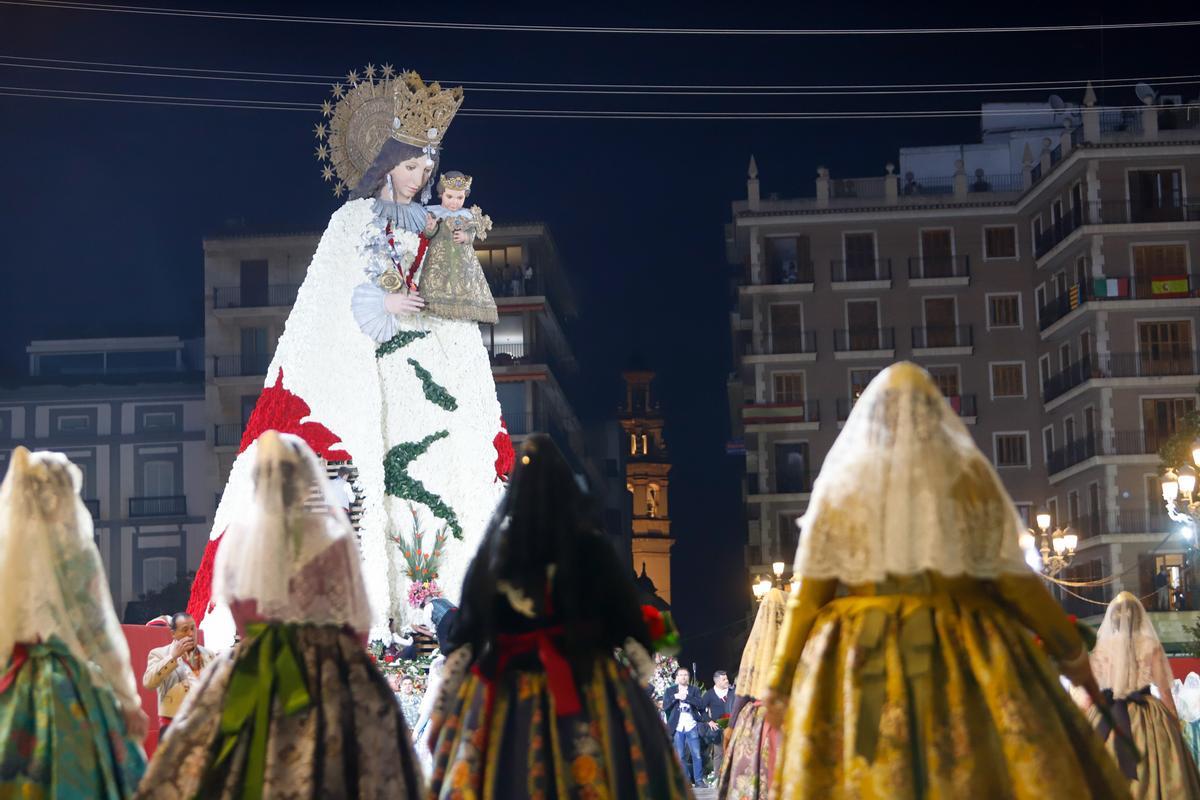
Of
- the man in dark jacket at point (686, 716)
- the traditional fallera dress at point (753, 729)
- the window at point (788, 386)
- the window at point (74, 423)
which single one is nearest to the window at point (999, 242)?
the window at point (788, 386)

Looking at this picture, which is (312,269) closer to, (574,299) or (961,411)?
(961,411)

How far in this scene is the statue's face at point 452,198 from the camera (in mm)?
17000

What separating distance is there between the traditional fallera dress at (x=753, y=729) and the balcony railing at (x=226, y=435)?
38198mm

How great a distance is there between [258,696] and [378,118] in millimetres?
11380

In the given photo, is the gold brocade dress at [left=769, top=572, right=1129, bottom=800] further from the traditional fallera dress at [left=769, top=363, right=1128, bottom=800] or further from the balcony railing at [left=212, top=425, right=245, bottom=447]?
the balcony railing at [left=212, top=425, right=245, bottom=447]

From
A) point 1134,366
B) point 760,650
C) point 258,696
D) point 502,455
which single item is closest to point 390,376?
point 502,455

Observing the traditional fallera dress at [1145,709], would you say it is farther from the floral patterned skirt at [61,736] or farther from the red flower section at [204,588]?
the red flower section at [204,588]

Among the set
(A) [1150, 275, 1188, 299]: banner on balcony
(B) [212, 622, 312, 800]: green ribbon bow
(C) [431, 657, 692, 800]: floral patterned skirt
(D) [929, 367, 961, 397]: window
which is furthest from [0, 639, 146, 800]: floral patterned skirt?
(D) [929, 367, 961, 397]: window

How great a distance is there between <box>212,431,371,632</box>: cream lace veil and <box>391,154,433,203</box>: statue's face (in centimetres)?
1035

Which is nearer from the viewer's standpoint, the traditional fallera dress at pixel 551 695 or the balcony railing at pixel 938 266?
the traditional fallera dress at pixel 551 695

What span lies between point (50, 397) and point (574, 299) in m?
16.0

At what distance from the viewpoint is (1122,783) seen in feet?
18.9

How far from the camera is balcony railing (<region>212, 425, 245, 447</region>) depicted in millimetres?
48875

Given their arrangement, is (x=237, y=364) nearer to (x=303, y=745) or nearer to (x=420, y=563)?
(x=420, y=563)
